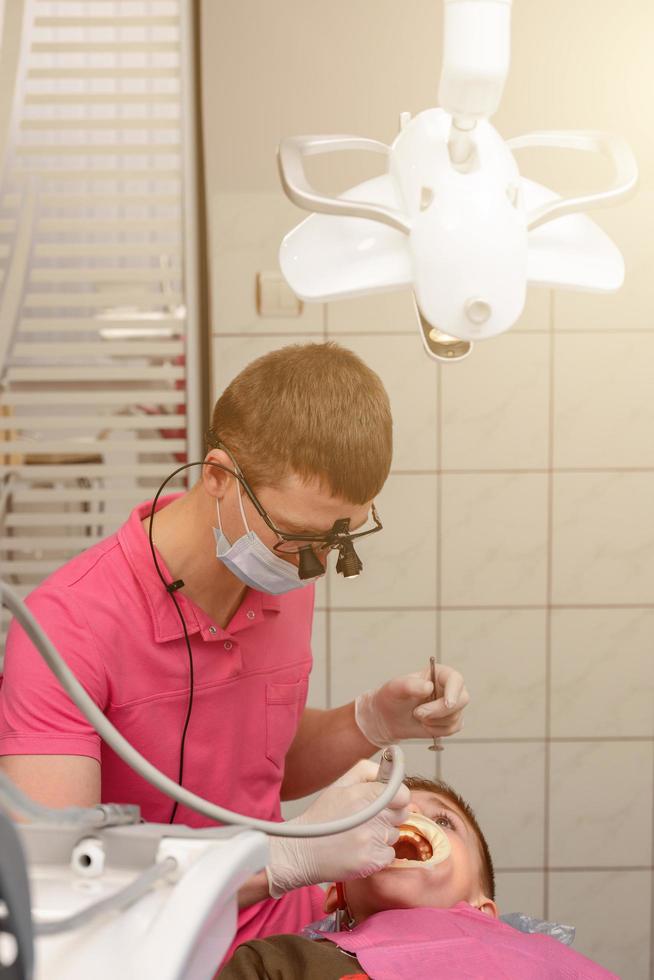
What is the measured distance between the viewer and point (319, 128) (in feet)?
8.21

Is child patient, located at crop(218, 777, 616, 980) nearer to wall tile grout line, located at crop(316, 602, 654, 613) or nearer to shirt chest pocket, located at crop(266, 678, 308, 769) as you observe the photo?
shirt chest pocket, located at crop(266, 678, 308, 769)

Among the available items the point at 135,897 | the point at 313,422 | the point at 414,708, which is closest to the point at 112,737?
the point at 135,897

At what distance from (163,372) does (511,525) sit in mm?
943

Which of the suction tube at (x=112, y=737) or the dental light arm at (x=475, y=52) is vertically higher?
the dental light arm at (x=475, y=52)

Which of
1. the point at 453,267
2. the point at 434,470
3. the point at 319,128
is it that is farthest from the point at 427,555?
the point at 453,267

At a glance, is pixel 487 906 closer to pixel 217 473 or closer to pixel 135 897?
pixel 217 473

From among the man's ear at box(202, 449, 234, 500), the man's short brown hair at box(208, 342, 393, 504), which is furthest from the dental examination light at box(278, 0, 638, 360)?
the man's ear at box(202, 449, 234, 500)

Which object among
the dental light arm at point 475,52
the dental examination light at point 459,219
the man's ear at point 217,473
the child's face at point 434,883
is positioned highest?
the dental light arm at point 475,52

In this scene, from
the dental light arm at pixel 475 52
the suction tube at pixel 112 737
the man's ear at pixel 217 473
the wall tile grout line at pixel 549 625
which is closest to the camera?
the suction tube at pixel 112 737

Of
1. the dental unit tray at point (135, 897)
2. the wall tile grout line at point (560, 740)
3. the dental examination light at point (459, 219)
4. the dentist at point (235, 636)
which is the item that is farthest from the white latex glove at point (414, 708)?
the wall tile grout line at point (560, 740)

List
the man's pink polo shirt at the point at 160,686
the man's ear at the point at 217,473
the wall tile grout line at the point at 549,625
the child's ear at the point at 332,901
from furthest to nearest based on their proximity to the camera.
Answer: the wall tile grout line at the point at 549,625, the child's ear at the point at 332,901, the man's ear at the point at 217,473, the man's pink polo shirt at the point at 160,686

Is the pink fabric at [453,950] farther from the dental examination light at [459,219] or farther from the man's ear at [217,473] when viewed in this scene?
the dental examination light at [459,219]

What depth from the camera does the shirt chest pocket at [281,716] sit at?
1.58 metres

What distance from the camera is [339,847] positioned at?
133 centimetres
